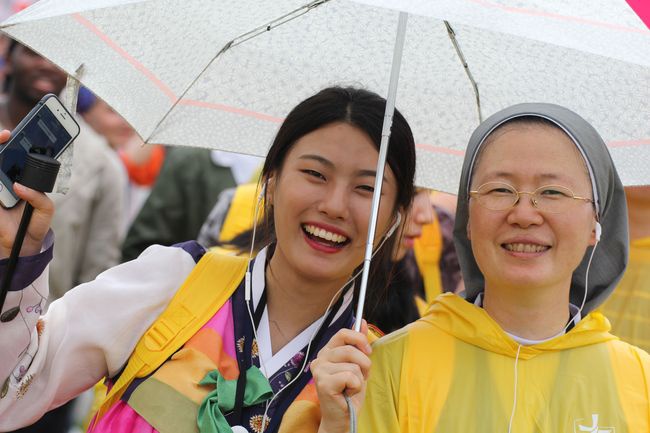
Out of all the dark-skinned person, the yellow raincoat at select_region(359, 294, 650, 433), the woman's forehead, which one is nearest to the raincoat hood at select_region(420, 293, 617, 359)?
the yellow raincoat at select_region(359, 294, 650, 433)

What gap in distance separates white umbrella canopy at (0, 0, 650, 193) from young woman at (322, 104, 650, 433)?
14.9 inches

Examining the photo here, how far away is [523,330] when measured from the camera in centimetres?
330

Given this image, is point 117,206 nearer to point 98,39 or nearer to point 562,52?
point 98,39

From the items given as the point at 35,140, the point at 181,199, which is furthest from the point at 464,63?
the point at 181,199

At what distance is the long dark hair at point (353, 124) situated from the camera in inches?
139

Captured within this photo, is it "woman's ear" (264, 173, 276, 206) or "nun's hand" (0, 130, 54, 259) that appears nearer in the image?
"nun's hand" (0, 130, 54, 259)

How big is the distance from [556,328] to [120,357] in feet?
4.10

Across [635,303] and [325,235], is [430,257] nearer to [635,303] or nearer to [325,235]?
[635,303]

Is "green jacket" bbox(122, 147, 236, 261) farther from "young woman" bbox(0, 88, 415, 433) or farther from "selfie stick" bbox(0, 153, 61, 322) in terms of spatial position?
"selfie stick" bbox(0, 153, 61, 322)

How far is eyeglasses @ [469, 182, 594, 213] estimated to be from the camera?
321 cm

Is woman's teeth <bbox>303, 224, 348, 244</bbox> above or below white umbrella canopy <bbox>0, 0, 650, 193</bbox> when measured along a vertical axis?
below

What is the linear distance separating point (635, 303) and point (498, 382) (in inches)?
74.1

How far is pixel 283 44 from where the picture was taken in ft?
12.7

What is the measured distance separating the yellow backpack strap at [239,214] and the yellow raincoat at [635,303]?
1.78m
